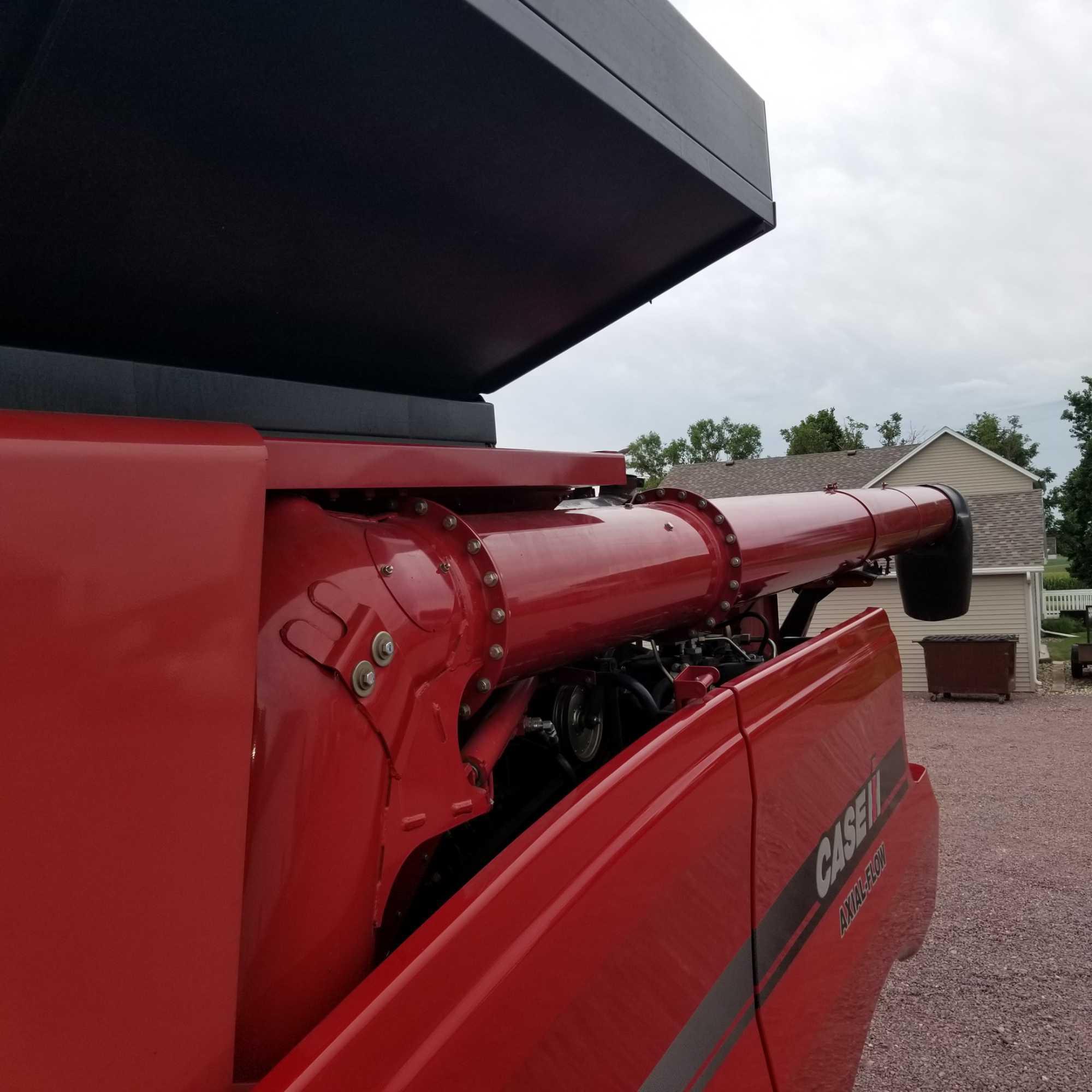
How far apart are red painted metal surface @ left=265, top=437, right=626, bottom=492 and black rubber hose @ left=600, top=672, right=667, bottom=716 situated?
0.52 meters

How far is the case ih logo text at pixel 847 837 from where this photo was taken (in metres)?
2.44

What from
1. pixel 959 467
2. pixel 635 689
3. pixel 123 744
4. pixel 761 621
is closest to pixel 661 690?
pixel 635 689

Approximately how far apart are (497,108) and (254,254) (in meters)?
0.51

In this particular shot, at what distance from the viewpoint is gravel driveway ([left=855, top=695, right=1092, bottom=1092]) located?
4.66 meters

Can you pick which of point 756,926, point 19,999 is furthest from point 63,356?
point 756,926

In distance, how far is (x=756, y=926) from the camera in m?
1.99

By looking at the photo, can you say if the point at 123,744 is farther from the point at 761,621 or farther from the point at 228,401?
the point at 761,621

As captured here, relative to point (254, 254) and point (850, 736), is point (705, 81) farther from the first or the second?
point (850, 736)

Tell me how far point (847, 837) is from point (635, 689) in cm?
89

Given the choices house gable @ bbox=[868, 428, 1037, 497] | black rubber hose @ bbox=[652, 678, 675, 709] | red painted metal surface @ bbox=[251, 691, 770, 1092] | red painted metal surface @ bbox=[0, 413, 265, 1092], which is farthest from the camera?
house gable @ bbox=[868, 428, 1037, 497]

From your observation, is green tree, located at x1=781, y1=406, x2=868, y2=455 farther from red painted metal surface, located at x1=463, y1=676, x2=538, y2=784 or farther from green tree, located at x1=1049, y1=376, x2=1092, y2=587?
red painted metal surface, located at x1=463, y1=676, x2=538, y2=784

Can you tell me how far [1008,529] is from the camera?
2408cm

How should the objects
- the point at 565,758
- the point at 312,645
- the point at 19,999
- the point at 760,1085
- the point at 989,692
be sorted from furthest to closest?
the point at 989,692, the point at 565,758, the point at 760,1085, the point at 312,645, the point at 19,999

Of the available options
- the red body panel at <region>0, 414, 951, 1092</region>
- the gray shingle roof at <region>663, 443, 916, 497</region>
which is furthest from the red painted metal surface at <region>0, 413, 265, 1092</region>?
the gray shingle roof at <region>663, 443, 916, 497</region>
